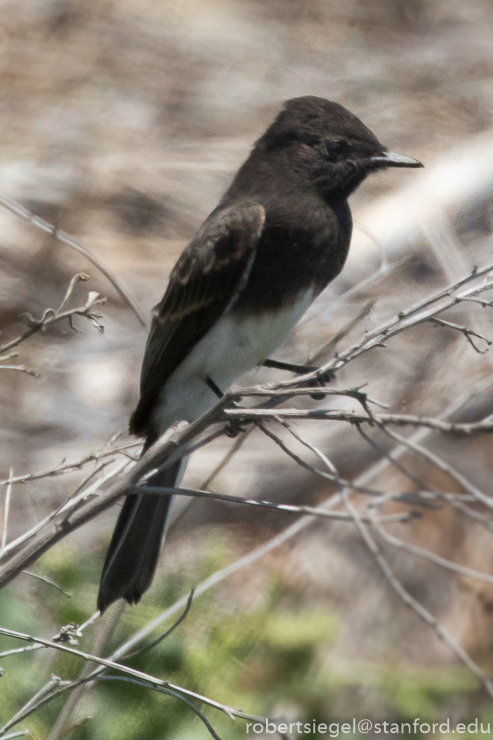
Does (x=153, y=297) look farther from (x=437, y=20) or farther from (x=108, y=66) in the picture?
(x=437, y=20)

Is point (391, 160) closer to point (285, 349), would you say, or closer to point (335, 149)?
point (335, 149)

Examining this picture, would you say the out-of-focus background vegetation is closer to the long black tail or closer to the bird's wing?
the long black tail

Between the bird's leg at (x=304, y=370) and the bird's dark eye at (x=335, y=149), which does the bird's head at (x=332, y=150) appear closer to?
the bird's dark eye at (x=335, y=149)

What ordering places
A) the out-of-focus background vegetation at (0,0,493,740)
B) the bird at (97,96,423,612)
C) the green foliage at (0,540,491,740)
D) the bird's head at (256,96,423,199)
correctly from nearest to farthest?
the green foliage at (0,540,491,740), the bird at (97,96,423,612), the bird's head at (256,96,423,199), the out-of-focus background vegetation at (0,0,493,740)

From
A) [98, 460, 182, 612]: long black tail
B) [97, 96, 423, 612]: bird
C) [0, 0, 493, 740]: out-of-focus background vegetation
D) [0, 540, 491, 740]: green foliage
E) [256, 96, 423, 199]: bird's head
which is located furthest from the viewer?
→ [0, 0, 493, 740]: out-of-focus background vegetation

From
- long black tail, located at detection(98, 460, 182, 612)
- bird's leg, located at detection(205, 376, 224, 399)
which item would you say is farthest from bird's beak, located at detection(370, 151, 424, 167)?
long black tail, located at detection(98, 460, 182, 612)

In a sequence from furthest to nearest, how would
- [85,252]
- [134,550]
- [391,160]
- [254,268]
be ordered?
1. [85,252]
2. [391,160]
3. [254,268]
4. [134,550]

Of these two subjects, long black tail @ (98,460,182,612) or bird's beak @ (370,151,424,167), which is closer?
long black tail @ (98,460,182,612)

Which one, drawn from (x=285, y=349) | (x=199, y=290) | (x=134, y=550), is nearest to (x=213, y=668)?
(x=134, y=550)

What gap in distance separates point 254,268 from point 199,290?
17 centimetres

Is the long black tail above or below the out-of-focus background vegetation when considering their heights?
below

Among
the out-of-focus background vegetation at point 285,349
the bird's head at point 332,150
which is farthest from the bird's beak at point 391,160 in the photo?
the out-of-focus background vegetation at point 285,349

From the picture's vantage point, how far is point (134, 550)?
1.89 meters

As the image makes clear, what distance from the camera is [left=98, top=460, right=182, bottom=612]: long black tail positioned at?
5.85 feet
